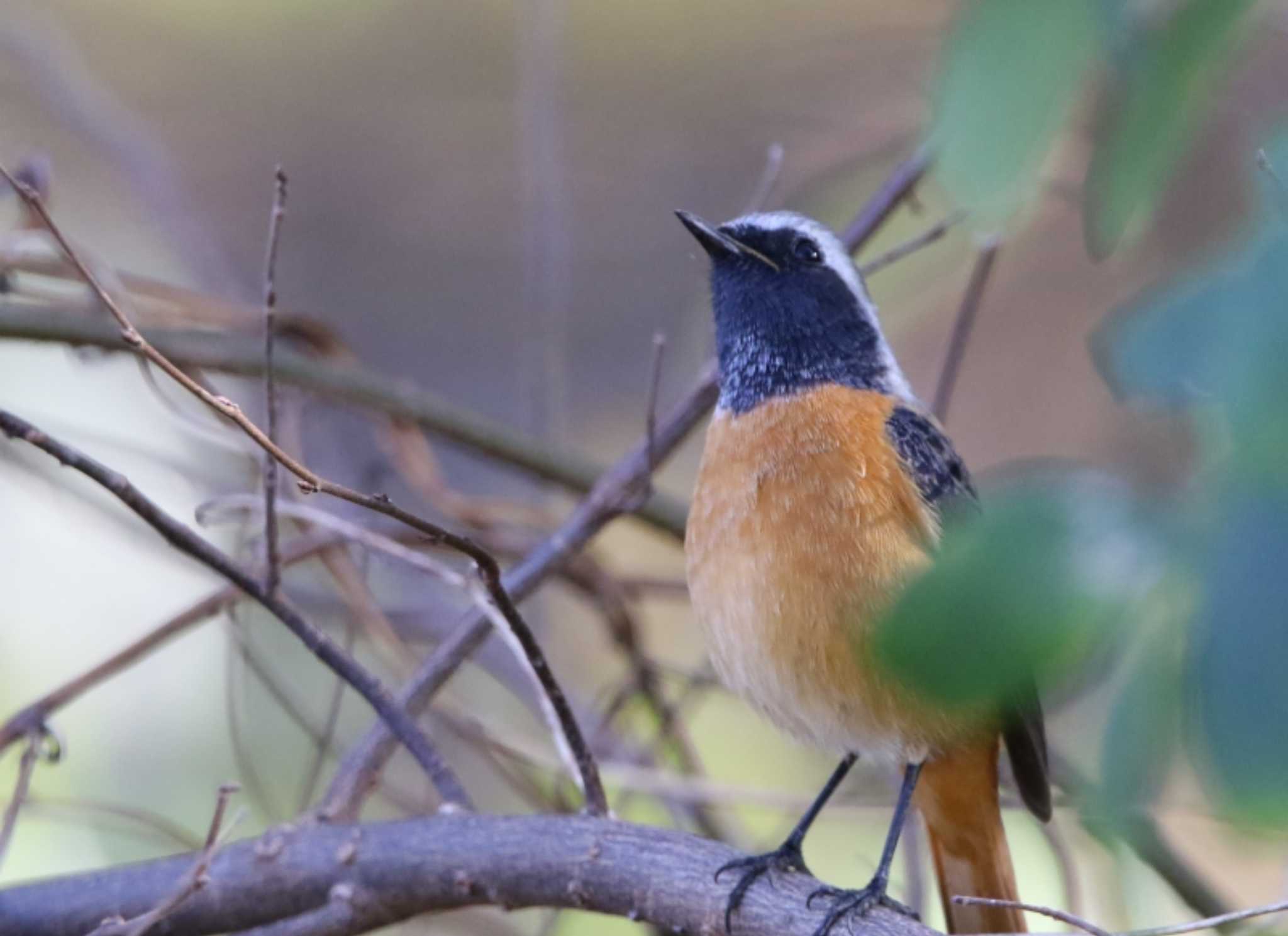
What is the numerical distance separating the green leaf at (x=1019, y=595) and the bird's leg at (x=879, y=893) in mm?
1584

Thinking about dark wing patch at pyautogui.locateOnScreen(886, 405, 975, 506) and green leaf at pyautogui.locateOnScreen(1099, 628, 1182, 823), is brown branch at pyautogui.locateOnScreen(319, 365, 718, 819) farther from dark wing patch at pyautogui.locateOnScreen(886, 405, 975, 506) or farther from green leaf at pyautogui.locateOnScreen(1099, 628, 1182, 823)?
green leaf at pyautogui.locateOnScreen(1099, 628, 1182, 823)

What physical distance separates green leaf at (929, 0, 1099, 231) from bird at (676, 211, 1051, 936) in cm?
132

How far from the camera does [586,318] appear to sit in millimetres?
7574

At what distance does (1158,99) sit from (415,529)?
3.97 feet

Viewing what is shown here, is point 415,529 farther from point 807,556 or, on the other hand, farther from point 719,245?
point 719,245

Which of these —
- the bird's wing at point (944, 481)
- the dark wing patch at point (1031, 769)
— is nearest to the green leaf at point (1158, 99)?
the bird's wing at point (944, 481)

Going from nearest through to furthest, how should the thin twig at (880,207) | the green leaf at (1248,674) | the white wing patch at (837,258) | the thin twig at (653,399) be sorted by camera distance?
the green leaf at (1248,674) → the thin twig at (653,399) → the thin twig at (880,207) → the white wing patch at (837,258)

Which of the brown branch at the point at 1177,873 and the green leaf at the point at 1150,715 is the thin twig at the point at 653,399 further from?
the green leaf at the point at 1150,715

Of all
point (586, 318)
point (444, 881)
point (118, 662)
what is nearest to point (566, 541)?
point (444, 881)

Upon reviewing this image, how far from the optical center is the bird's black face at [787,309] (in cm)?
332

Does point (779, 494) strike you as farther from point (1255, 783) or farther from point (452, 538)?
point (1255, 783)

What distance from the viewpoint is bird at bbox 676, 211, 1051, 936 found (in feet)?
9.07

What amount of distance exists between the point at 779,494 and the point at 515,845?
2.85 ft

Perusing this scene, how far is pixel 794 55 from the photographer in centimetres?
650
